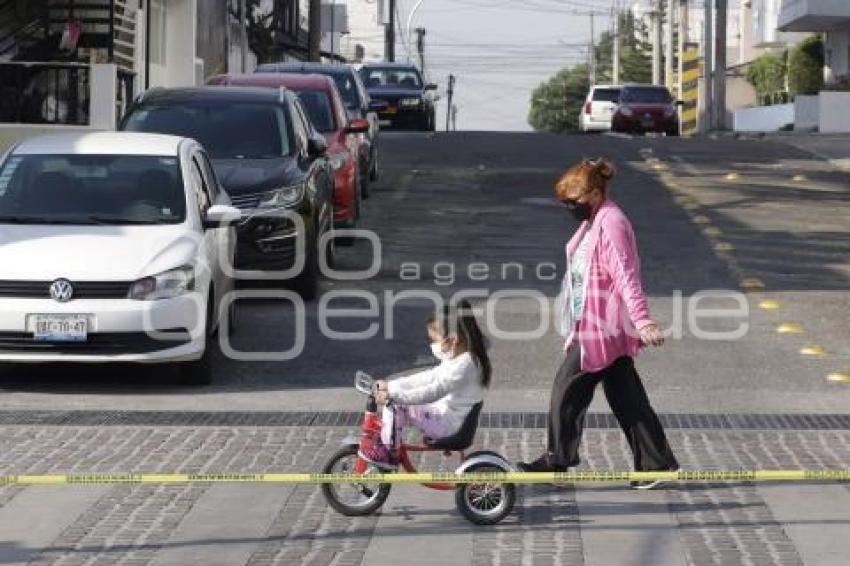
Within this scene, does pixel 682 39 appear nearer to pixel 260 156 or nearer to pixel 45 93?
pixel 45 93

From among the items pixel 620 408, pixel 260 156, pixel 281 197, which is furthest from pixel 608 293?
pixel 260 156

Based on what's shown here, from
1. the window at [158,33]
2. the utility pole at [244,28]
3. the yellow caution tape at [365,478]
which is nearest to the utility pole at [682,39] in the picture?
the utility pole at [244,28]

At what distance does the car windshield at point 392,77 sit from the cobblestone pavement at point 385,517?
30.3 m

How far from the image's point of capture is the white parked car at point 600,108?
169ft

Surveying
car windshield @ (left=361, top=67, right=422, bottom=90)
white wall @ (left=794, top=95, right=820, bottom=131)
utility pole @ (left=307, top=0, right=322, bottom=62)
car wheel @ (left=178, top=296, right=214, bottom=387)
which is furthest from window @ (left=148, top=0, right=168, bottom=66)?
car wheel @ (left=178, top=296, right=214, bottom=387)

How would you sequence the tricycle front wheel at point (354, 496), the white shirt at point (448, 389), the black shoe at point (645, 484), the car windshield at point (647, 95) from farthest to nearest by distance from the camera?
the car windshield at point (647, 95)
the black shoe at point (645, 484)
the tricycle front wheel at point (354, 496)
the white shirt at point (448, 389)

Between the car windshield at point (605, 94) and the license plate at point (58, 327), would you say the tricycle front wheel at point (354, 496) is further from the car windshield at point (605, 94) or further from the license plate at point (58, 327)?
the car windshield at point (605, 94)

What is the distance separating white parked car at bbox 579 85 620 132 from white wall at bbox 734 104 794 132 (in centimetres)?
486

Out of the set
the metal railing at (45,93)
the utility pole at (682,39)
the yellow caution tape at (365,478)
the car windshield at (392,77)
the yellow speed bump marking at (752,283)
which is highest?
the utility pole at (682,39)

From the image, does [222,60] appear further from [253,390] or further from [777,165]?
[253,390]

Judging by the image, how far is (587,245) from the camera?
29.1 ft

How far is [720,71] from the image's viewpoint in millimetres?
55188

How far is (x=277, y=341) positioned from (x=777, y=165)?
17213 mm

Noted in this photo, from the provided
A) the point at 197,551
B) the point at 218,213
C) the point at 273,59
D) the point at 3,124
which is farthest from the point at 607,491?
the point at 273,59
